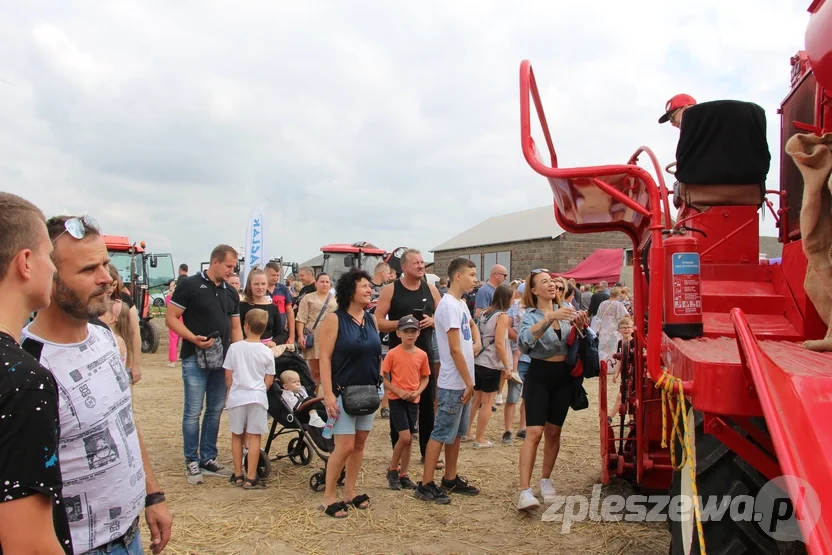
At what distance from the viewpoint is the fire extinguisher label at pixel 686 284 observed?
2.51 m

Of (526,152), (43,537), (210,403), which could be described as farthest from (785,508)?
(210,403)

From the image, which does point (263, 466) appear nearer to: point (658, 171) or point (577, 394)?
point (577, 394)

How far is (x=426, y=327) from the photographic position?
5547 millimetres

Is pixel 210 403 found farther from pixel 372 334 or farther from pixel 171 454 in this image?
pixel 372 334

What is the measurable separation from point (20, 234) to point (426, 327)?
13.9 feet

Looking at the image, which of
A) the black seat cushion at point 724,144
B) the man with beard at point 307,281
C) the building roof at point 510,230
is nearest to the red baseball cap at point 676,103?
the black seat cushion at point 724,144

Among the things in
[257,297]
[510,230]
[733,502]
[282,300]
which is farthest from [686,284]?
[510,230]

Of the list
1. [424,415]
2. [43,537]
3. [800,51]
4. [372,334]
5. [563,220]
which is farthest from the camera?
[424,415]

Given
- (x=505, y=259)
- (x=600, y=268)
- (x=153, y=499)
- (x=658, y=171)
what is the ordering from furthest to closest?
(x=505, y=259)
(x=600, y=268)
(x=658, y=171)
(x=153, y=499)

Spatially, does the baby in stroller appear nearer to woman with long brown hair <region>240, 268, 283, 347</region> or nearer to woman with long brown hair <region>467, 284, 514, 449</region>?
woman with long brown hair <region>240, 268, 283, 347</region>

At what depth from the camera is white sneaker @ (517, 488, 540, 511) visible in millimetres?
4547

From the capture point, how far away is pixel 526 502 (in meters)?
4.55

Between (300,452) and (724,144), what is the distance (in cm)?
474

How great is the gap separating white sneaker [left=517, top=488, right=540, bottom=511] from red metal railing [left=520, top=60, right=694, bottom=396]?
2263 millimetres
